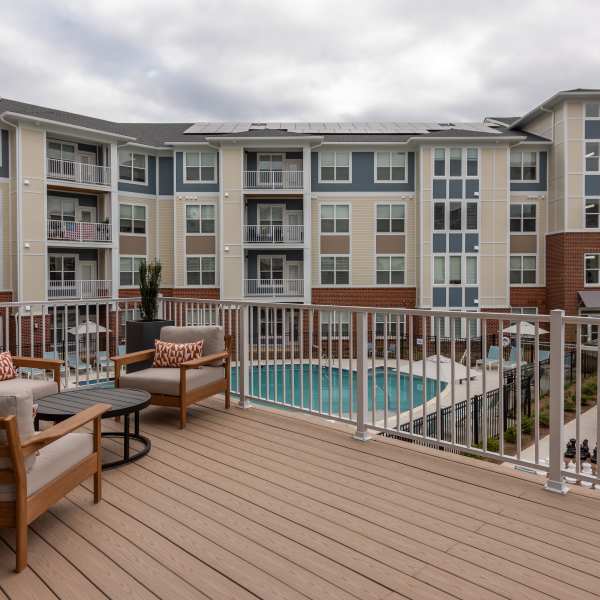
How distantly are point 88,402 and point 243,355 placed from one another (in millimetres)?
1770

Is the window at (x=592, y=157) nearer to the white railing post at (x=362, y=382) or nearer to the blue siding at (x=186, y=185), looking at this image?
the blue siding at (x=186, y=185)

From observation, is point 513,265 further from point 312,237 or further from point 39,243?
point 39,243

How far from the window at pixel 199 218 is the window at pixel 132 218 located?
201 cm

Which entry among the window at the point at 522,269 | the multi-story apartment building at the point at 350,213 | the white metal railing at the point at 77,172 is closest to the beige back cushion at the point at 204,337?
the multi-story apartment building at the point at 350,213

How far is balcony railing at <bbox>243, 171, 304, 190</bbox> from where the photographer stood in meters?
20.4

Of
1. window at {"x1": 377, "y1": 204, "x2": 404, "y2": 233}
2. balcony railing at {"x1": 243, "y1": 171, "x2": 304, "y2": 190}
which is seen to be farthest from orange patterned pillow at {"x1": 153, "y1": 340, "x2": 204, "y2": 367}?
window at {"x1": 377, "y1": 204, "x2": 404, "y2": 233}

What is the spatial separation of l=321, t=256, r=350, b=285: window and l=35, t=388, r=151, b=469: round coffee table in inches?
690

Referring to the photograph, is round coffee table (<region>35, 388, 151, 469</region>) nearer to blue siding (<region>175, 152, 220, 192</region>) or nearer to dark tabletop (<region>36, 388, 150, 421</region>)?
dark tabletop (<region>36, 388, 150, 421</region>)

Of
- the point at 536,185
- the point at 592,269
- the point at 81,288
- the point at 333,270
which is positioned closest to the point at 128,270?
the point at 81,288

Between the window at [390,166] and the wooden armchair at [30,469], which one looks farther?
the window at [390,166]

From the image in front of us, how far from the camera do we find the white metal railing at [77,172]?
60.2ft

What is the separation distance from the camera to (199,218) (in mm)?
20766

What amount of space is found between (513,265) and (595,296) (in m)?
3.51

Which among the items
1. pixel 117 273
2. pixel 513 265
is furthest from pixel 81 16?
pixel 513 265
